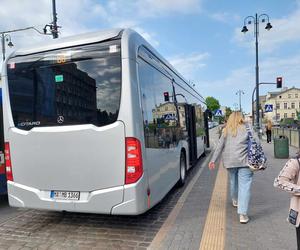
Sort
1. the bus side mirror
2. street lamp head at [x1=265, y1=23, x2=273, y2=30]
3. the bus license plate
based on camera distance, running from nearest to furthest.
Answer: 1. the bus license plate
2. the bus side mirror
3. street lamp head at [x1=265, y1=23, x2=273, y2=30]

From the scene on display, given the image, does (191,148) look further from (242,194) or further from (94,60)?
(94,60)

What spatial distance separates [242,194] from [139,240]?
1845mm

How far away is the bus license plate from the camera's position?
440 centimetres

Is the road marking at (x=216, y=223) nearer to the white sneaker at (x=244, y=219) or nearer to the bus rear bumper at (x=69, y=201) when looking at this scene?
the white sneaker at (x=244, y=219)

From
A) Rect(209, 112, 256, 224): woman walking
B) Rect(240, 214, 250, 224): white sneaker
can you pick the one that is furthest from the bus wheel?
Rect(240, 214, 250, 224): white sneaker

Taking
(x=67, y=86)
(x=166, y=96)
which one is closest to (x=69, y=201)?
(x=67, y=86)

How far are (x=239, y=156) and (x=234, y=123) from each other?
1.87ft

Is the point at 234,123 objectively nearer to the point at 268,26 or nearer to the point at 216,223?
the point at 216,223

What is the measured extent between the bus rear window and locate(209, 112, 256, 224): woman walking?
210 centimetres

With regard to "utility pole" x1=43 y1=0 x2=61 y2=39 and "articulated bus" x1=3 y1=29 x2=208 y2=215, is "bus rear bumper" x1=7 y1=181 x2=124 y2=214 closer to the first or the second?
"articulated bus" x1=3 y1=29 x2=208 y2=215

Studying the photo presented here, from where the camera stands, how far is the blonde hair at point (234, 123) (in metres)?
5.02

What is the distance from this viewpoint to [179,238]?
4.32m

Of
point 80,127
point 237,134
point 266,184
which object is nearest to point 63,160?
point 80,127

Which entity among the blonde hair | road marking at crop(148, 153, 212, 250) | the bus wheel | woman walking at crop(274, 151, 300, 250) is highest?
the blonde hair
